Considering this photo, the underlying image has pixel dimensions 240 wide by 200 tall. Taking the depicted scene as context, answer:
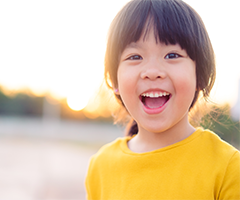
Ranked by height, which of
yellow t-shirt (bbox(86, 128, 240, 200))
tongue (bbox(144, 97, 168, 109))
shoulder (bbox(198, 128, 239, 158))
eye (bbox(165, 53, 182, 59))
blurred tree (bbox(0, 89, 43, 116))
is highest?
eye (bbox(165, 53, 182, 59))

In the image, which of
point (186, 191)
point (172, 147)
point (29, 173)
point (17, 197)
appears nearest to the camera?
point (186, 191)

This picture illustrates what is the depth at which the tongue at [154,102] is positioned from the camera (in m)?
1.24

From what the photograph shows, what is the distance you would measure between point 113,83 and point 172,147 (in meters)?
0.50

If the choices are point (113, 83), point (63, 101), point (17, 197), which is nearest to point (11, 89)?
point (63, 101)

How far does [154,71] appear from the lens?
3.78 feet

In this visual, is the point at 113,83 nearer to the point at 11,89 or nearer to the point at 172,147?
the point at 172,147

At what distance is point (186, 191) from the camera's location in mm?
1100

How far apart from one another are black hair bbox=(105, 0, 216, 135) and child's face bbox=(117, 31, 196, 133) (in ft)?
0.13

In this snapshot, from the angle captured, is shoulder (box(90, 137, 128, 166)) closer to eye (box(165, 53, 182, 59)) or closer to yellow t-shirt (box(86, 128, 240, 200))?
yellow t-shirt (box(86, 128, 240, 200))

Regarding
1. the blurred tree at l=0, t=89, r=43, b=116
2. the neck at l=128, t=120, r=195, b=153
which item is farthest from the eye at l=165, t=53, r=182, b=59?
the blurred tree at l=0, t=89, r=43, b=116

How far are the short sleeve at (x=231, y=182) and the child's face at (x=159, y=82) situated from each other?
0.97ft

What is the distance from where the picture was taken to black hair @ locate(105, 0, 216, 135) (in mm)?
1197

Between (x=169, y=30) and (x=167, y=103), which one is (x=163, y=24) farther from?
(x=167, y=103)

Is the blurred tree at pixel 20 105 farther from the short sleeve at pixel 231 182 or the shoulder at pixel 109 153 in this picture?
the short sleeve at pixel 231 182
